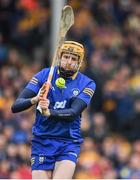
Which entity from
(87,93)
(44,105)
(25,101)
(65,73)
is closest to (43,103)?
(44,105)

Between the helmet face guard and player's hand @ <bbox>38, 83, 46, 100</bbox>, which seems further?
the helmet face guard

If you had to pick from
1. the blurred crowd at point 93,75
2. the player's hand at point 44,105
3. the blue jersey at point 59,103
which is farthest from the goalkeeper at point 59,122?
the blurred crowd at point 93,75

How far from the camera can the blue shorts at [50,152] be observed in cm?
956

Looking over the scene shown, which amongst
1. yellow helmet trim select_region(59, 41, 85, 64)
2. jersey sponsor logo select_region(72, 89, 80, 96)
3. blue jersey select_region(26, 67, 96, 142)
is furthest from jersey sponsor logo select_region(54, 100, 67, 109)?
yellow helmet trim select_region(59, 41, 85, 64)

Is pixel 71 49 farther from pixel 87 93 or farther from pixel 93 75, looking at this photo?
pixel 93 75

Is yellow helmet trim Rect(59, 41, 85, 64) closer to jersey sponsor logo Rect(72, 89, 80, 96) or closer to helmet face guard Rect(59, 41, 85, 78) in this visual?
helmet face guard Rect(59, 41, 85, 78)

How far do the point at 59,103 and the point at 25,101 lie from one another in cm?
38

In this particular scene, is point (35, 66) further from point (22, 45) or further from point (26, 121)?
point (26, 121)

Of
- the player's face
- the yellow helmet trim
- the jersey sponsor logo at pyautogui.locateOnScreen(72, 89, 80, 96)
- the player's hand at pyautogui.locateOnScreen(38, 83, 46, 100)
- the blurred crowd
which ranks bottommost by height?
the blurred crowd

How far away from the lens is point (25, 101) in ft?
30.9

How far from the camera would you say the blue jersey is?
9.57m

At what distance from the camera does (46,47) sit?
58.5 ft

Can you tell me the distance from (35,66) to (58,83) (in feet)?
25.4

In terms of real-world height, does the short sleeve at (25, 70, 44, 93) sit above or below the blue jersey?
above
